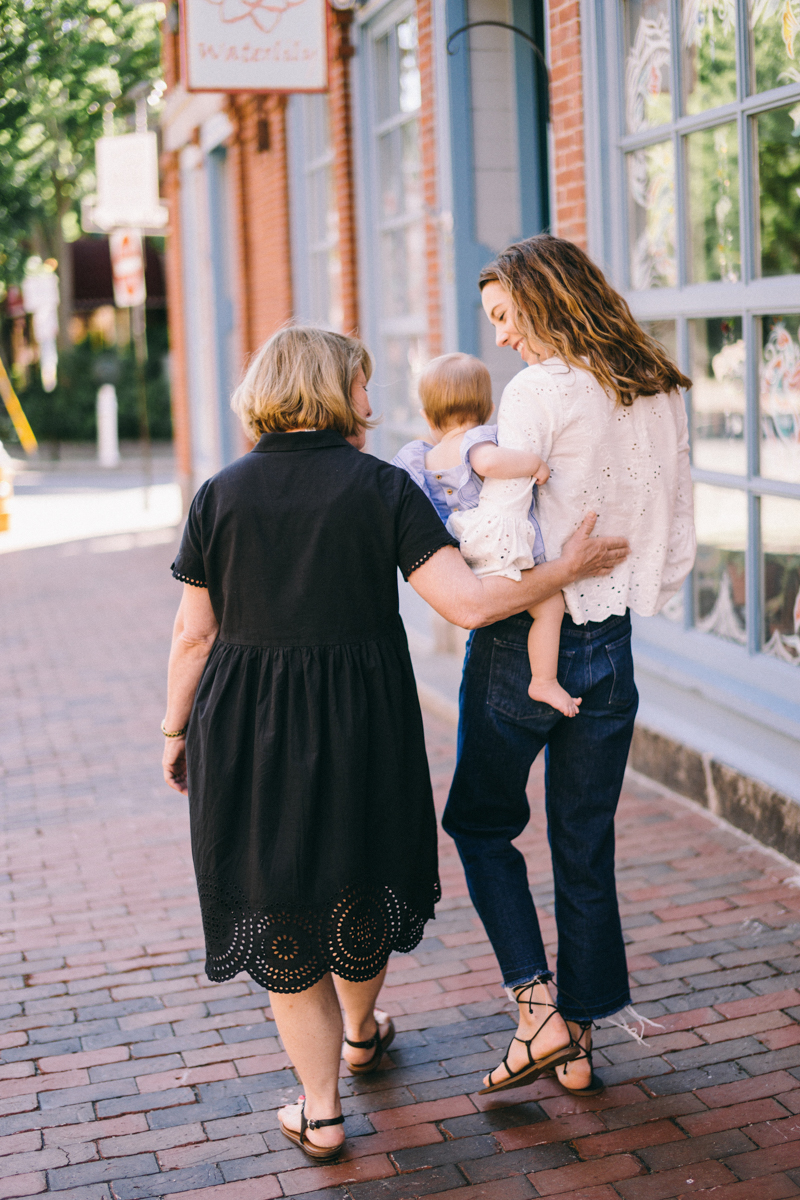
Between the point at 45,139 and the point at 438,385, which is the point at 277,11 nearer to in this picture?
the point at 45,139

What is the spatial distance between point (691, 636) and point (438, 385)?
262 centimetres

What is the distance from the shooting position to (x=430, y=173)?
6.83 meters

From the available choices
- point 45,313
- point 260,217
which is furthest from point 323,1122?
point 45,313

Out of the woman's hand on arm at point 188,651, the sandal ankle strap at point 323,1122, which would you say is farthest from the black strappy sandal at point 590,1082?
the woman's hand on arm at point 188,651

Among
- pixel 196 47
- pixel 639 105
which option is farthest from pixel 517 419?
pixel 196 47

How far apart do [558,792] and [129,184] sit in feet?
40.6

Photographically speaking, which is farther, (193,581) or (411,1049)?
(411,1049)

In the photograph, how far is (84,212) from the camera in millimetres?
19484

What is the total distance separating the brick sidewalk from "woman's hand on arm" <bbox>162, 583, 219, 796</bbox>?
2.99 ft

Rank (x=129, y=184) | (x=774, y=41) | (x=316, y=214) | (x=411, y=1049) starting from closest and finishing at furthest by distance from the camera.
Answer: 1. (x=411, y=1049)
2. (x=774, y=41)
3. (x=316, y=214)
4. (x=129, y=184)

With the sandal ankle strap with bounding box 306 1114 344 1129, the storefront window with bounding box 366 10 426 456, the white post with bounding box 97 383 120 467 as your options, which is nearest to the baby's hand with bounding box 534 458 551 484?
the sandal ankle strap with bounding box 306 1114 344 1129

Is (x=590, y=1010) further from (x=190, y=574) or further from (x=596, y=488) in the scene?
(x=190, y=574)

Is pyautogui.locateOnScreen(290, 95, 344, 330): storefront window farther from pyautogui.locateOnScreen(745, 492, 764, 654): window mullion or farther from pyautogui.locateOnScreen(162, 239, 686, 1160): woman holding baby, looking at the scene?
pyautogui.locateOnScreen(162, 239, 686, 1160): woman holding baby

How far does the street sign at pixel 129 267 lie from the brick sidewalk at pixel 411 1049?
12034mm
